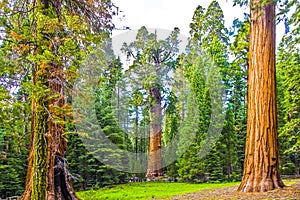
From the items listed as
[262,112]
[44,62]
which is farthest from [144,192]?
[44,62]

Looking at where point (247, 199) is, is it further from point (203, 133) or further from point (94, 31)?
point (203, 133)

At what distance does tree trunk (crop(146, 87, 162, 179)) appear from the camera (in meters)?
21.3

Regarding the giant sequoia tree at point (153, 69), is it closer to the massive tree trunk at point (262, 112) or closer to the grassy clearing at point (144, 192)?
the grassy clearing at point (144, 192)

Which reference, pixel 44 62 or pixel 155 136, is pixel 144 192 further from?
pixel 155 136

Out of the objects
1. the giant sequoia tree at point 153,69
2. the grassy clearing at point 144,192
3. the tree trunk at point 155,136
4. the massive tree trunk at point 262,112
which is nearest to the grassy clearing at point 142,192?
the grassy clearing at point 144,192

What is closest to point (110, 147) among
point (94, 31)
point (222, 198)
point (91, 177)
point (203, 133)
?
point (91, 177)

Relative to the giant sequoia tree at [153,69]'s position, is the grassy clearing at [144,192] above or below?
below

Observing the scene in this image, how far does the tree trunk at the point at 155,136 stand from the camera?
2128 cm

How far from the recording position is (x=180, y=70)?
23.9 meters

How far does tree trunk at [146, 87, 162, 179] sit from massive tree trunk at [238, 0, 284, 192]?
592 inches

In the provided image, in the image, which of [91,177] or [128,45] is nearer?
[91,177]

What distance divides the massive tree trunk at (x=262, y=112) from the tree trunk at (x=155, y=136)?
49.3 ft

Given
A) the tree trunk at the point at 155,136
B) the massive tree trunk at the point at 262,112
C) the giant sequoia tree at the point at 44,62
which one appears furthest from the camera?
the tree trunk at the point at 155,136

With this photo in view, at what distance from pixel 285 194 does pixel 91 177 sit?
13497 millimetres
